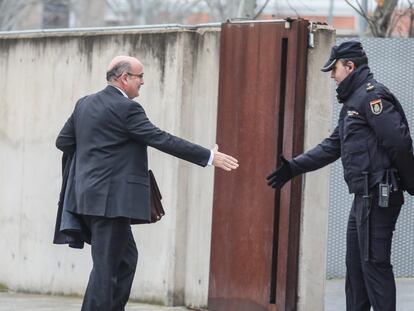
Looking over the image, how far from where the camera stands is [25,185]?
10438 mm

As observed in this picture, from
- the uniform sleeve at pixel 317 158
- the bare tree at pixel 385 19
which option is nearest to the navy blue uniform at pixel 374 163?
the uniform sleeve at pixel 317 158

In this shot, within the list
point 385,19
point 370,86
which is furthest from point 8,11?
point 370,86

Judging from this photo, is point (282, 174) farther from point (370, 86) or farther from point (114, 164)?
point (114, 164)

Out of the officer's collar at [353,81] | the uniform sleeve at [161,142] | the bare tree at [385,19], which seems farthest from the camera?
the bare tree at [385,19]

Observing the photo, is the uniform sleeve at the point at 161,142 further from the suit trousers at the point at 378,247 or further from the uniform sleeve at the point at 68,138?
the suit trousers at the point at 378,247

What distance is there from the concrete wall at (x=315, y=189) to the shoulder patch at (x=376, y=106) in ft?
3.98

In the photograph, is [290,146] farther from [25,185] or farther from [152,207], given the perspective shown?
[25,185]

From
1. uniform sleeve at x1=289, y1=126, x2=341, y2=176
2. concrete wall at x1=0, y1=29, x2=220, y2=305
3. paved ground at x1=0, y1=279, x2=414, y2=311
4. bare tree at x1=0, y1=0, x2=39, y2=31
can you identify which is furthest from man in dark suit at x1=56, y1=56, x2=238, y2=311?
bare tree at x1=0, y1=0, x2=39, y2=31

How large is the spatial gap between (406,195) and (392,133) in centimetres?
318

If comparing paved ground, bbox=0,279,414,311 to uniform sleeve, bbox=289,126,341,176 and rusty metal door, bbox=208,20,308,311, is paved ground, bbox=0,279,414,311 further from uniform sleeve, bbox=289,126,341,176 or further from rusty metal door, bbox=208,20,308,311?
uniform sleeve, bbox=289,126,341,176

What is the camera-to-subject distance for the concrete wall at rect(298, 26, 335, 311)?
8.17 metres

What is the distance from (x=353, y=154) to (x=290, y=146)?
43.0 inches

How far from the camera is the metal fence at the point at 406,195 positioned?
32.5ft

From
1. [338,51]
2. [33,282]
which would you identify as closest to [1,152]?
[33,282]
